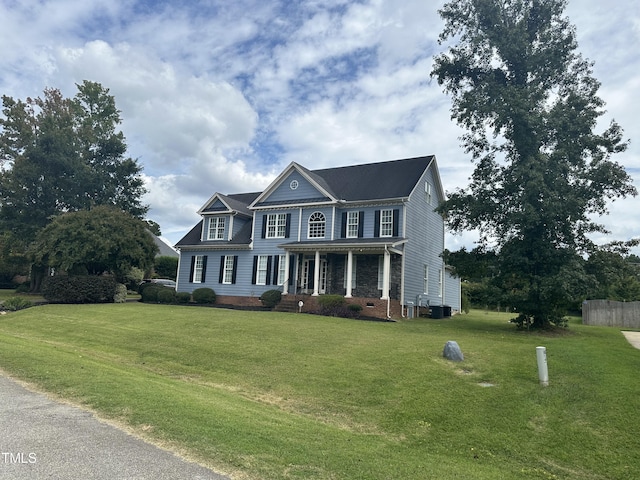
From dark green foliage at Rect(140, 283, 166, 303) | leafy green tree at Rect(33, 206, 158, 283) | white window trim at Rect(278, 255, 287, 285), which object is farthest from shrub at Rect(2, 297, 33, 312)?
white window trim at Rect(278, 255, 287, 285)

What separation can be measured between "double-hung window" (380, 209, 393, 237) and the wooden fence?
457 inches

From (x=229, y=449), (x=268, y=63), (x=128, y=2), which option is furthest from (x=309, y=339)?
(x=128, y=2)

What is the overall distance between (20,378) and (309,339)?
7612 millimetres

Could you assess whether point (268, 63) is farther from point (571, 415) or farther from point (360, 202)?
point (571, 415)

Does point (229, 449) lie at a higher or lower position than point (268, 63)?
lower

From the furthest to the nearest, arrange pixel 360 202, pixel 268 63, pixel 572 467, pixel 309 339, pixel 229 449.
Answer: pixel 360 202
pixel 268 63
pixel 309 339
pixel 572 467
pixel 229 449

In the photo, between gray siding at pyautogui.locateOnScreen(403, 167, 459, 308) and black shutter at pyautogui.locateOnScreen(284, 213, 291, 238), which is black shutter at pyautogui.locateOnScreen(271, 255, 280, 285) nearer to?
black shutter at pyautogui.locateOnScreen(284, 213, 291, 238)

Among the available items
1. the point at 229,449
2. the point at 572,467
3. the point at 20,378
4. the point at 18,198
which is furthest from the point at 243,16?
the point at 18,198

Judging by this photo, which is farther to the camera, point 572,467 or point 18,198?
point 18,198

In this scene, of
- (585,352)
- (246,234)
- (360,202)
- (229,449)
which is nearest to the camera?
(229,449)

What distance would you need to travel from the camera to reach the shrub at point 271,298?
78.5ft

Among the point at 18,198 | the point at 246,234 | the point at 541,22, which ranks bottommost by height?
the point at 246,234

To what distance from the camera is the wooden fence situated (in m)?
22.1

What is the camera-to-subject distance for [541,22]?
718 inches
